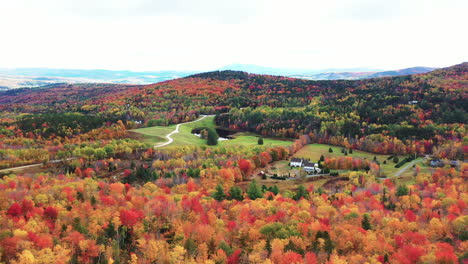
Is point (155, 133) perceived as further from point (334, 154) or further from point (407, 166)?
point (407, 166)

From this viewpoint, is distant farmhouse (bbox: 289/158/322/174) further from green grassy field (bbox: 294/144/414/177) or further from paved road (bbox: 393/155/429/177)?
paved road (bbox: 393/155/429/177)

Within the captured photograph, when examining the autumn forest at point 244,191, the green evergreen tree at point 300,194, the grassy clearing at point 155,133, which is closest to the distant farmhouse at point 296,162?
the autumn forest at point 244,191

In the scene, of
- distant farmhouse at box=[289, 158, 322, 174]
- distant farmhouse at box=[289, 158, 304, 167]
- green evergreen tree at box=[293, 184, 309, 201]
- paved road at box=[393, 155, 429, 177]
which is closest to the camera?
green evergreen tree at box=[293, 184, 309, 201]

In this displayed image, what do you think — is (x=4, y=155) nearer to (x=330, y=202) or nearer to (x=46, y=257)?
(x=46, y=257)

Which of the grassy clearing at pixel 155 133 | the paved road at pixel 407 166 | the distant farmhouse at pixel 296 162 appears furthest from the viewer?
the grassy clearing at pixel 155 133

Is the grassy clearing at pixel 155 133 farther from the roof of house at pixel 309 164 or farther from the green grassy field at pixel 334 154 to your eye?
the roof of house at pixel 309 164

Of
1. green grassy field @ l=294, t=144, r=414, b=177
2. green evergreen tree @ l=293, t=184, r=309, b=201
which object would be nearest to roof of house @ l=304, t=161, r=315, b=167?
green grassy field @ l=294, t=144, r=414, b=177

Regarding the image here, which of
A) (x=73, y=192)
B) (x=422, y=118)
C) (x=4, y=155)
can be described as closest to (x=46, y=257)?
(x=73, y=192)

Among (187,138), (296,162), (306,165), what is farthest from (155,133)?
(306,165)
